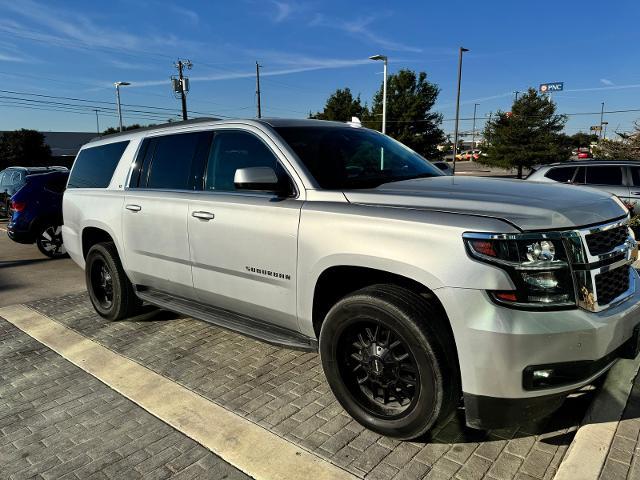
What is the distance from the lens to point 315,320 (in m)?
3.19

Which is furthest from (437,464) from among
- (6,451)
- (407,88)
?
(407,88)

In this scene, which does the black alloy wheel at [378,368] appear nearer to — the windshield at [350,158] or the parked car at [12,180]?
the windshield at [350,158]

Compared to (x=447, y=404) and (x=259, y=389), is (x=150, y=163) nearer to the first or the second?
(x=259, y=389)

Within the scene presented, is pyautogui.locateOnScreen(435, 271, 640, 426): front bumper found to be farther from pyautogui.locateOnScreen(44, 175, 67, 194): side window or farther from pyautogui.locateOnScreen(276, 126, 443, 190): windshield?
pyautogui.locateOnScreen(44, 175, 67, 194): side window

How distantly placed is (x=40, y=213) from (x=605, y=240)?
9.37 m

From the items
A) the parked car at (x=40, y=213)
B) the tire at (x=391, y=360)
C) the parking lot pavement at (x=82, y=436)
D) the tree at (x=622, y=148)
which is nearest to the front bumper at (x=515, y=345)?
the tire at (x=391, y=360)

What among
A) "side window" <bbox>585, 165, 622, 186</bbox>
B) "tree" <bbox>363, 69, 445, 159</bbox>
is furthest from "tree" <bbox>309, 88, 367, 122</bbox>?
"side window" <bbox>585, 165, 622, 186</bbox>

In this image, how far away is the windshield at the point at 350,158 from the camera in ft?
11.1

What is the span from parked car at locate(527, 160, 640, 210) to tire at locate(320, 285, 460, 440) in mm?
8296

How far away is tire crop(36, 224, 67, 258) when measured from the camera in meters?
9.38

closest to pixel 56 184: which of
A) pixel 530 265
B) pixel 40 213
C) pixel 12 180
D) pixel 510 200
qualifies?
pixel 40 213

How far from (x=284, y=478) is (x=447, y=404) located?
908 mm

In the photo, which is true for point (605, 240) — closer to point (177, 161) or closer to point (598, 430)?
point (598, 430)

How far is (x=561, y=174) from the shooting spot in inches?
406
